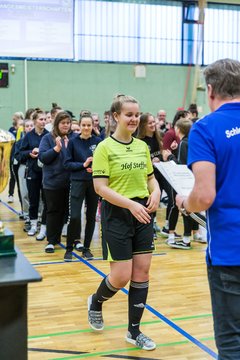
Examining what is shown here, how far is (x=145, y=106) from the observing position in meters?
16.6

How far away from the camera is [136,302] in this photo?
153 inches

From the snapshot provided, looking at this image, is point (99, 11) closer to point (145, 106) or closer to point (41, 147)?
point (145, 106)

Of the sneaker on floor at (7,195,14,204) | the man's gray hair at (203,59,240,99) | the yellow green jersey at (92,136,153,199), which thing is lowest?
the sneaker on floor at (7,195,14,204)

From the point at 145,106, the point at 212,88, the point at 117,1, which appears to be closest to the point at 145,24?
the point at 117,1

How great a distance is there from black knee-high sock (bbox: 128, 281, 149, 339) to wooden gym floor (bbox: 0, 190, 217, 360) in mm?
138

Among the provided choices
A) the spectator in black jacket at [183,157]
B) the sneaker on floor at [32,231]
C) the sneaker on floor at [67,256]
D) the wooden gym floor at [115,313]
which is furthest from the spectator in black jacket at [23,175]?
the spectator in black jacket at [183,157]

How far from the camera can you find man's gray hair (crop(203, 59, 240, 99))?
89.8 inches

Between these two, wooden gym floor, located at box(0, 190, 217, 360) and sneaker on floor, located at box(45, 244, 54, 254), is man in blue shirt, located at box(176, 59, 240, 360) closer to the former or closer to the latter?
wooden gym floor, located at box(0, 190, 217, 360)

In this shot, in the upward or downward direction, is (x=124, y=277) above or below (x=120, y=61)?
below

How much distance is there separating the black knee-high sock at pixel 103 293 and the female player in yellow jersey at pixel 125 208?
53mm

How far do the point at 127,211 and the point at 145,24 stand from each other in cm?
1339

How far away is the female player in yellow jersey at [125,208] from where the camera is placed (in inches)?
148

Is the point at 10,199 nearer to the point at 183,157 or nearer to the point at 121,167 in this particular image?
the point at 183,157

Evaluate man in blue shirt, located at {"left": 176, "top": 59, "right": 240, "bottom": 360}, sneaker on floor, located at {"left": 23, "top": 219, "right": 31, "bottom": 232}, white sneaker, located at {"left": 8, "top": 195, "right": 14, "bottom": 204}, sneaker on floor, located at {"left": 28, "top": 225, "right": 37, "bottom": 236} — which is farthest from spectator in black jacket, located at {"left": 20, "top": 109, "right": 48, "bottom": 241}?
man in blue shirt, located at {"left": 176, "top": 59, "right": 240, "bottom": 360}
